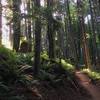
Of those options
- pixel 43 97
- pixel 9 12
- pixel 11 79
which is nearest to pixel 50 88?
pixel 43 97

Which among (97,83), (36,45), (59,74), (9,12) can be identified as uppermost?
(9,12)

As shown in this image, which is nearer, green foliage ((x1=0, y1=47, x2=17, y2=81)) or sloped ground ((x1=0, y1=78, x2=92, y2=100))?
sloped ground ((x1=0, y1=78, x2=92, y2=100))

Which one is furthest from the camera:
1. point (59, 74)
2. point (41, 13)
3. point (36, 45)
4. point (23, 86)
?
point (59, 74)

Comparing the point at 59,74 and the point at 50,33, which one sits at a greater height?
the point at 50,33

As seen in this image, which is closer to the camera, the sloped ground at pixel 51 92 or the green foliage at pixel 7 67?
the sloped ground at pixel 51 92

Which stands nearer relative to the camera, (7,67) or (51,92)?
(7,67)

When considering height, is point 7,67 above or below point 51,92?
above

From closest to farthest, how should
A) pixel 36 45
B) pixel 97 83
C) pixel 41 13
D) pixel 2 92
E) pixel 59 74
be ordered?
1. pixel 2 92
2. pixel 41 13
3. pixel 36 45
4. pixel 59 74
5. pixel 97 83

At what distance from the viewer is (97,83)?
16.9 metres

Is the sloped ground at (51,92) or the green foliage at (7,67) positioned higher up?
the green foliage at (7,67)

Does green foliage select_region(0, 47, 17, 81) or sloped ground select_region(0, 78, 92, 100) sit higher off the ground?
green foliage select_region(0, 47, 17, 81)

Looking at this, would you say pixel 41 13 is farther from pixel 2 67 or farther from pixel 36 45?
pixel 2 67

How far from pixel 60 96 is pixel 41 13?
3770 mm

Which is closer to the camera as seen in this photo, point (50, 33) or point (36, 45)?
point (36, 45)
